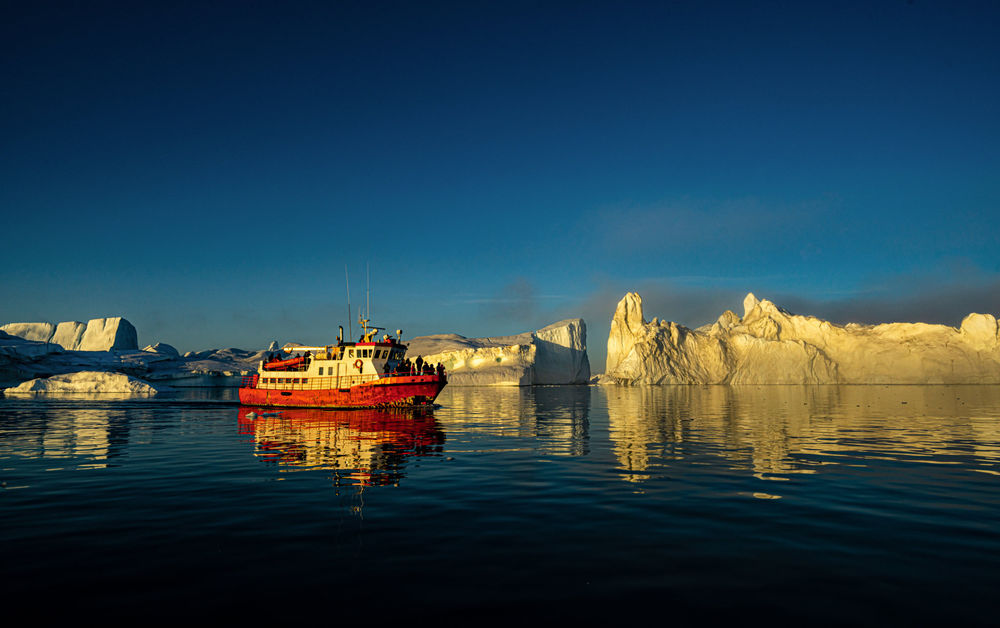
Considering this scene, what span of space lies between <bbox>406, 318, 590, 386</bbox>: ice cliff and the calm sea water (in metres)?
115

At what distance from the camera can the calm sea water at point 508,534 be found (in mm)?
6750

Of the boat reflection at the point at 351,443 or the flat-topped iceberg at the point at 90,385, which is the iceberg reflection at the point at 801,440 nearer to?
the boat reflection at the point at 351,443

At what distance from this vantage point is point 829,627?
6094 millimetres

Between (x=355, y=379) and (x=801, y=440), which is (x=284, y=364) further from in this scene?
(x=801, y=440)

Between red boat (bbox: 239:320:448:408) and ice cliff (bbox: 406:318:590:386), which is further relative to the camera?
ice cliff (bbox: 406:318:590:386)

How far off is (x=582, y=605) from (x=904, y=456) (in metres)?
18.0

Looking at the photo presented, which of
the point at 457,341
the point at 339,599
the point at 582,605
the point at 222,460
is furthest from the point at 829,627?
the point at 457,341

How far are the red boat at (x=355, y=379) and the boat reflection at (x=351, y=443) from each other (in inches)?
165

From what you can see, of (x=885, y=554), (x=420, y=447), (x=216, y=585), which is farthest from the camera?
(x=420, y=447)

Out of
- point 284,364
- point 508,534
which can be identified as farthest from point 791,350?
point 508,534

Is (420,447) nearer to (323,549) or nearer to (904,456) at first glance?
(323,549)

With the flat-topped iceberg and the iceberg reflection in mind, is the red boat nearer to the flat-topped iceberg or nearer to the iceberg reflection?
the iceberg reflection

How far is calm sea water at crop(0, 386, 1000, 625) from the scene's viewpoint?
6.75 m

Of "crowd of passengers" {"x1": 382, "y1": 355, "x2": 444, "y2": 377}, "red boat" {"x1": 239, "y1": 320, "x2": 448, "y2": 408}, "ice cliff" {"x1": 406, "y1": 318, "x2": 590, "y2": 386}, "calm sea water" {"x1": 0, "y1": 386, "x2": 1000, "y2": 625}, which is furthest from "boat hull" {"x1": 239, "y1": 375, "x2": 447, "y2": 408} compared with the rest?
"ice cliff" {"x1": 406, "y1": 318, "x2": 590, "y2": 386}
